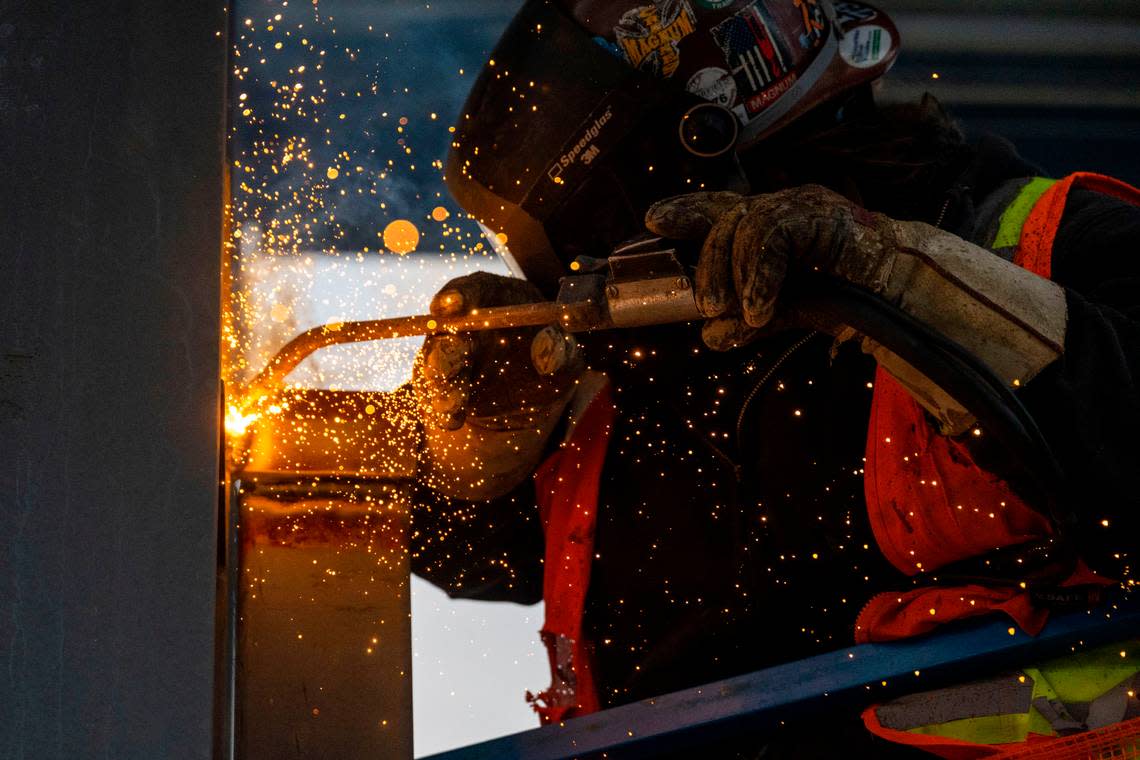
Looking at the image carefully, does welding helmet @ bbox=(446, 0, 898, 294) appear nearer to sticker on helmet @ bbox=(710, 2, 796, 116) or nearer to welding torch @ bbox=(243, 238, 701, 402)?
sticker on helmet @ bbox=(710, 2, 796, 116)

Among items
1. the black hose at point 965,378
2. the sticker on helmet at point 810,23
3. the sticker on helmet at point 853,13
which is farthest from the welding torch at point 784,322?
the sticker on helmet at point 853,13

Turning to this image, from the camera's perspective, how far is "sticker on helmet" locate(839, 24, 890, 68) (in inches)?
71.9

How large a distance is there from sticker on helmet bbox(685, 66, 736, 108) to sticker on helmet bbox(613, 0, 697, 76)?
2.0 inches

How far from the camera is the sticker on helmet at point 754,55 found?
1789 mm

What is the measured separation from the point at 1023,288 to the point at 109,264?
42.3 inches

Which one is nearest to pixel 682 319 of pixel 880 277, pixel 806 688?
pixel 880 277

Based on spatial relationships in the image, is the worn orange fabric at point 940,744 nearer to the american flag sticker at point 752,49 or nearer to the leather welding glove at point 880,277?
the leather welding glove at point 880,277

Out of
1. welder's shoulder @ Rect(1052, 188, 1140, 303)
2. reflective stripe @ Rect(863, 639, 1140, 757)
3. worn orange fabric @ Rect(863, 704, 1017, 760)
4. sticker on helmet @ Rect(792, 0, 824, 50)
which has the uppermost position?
sticker on helmet @ Rect(792, 0, 824, 50)

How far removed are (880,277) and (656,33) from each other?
0.74m

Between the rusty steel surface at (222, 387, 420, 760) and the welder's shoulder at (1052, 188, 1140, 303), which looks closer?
the rusty steel surface at (222, 387, 420, 760)

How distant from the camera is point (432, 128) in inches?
101

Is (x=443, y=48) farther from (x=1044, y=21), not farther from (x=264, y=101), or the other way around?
(x=1044, y=21)

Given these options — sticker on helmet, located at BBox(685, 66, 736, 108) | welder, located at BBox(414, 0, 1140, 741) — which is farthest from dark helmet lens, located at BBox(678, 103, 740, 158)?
sticker on helmet, located at BBox(685, 66, 736, 108)

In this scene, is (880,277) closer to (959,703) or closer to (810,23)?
(959,703)
